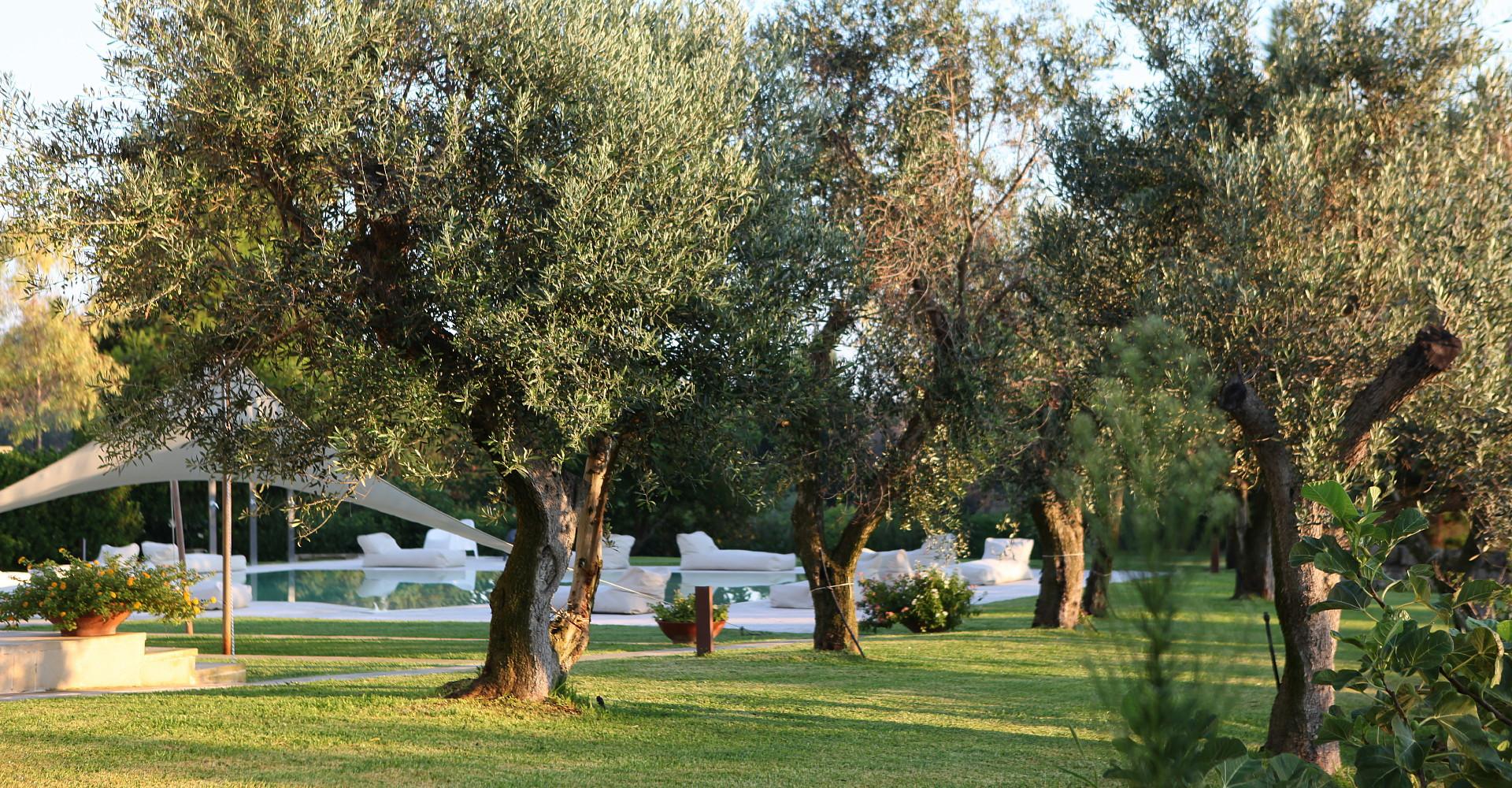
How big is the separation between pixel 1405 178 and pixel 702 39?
213 inches

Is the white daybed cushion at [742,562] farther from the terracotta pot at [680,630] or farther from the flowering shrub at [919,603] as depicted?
the terracotta pot at [680,630]

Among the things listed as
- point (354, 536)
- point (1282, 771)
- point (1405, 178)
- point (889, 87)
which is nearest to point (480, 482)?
point (354, 536)

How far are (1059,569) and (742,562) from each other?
1399cm

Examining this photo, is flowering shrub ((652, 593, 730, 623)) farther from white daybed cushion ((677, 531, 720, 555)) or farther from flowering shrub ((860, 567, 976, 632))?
white daybed cushion ((677, 531, 720, 555))

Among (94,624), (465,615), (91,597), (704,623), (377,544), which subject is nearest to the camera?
(91,597)

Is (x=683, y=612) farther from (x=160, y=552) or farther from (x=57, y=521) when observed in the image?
(x=57, y=521)

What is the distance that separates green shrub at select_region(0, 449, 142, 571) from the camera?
94.7 ft

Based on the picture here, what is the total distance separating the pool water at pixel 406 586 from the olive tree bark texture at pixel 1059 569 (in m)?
6.32

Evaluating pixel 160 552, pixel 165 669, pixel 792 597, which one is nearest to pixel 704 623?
pixel 165 669

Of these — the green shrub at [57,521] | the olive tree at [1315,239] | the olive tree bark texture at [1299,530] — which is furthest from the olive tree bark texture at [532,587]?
the green shrub at [57,521]

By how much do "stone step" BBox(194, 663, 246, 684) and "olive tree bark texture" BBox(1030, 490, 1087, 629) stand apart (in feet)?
36.5

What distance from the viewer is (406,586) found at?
2839cm

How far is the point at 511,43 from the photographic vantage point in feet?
29.1

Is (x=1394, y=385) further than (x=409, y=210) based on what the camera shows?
No
